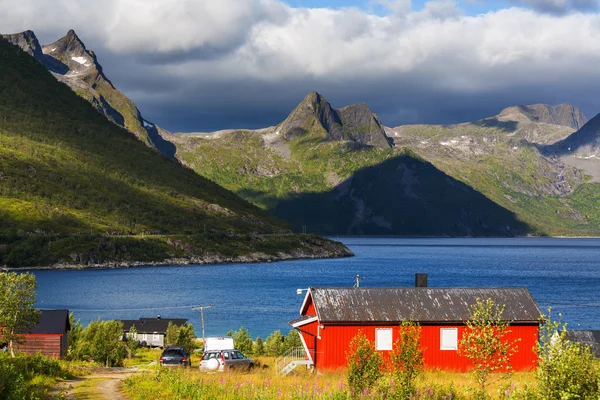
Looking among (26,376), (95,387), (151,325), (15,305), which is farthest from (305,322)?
(151,325)

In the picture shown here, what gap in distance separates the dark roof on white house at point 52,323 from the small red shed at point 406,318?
874 inches

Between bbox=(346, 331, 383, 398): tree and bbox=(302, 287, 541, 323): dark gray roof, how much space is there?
1711 centimetres

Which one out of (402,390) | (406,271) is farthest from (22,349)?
(406,271)

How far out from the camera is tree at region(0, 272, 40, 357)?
141 feet

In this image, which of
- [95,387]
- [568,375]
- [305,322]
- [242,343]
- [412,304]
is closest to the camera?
[568,375]

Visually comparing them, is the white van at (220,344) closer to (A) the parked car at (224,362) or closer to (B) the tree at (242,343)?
(B) the tree at (242,343)

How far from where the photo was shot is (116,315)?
11025 centimetres

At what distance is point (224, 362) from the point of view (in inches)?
1594

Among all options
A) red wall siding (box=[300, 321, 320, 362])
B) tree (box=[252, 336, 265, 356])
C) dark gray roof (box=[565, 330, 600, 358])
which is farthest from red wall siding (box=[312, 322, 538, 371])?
tree (box=[252, 336, 265, 356])

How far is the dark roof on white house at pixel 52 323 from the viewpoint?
5550 cm

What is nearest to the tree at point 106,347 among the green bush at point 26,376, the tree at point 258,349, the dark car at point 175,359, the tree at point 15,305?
the tree at point 15,305

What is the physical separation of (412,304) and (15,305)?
940 inches

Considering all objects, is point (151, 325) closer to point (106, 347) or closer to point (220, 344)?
point (220, 344)

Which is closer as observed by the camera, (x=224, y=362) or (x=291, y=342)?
(x=224, y=362)
